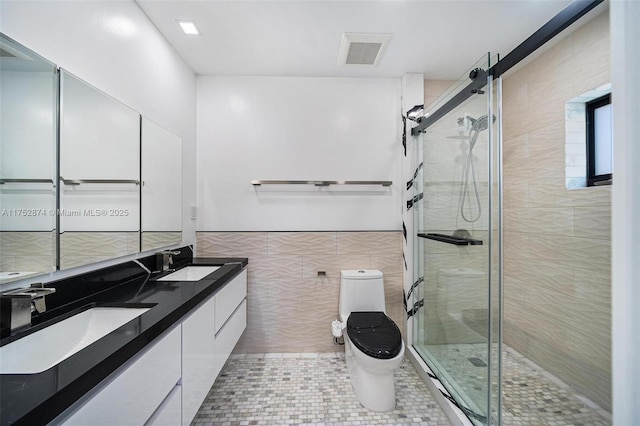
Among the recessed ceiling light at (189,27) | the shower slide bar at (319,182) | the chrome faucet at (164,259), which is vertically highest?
the recessed ceiling light at (189,27)

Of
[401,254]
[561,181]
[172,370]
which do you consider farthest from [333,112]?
[172,370]

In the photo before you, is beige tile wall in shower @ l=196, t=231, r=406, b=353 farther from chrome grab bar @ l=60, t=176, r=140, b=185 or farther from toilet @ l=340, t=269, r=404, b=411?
chrome grab bar @ l=60, t=176, r=140, b=185

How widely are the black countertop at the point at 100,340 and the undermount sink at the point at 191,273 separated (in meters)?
0.18

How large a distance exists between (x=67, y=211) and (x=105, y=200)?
0.75ft

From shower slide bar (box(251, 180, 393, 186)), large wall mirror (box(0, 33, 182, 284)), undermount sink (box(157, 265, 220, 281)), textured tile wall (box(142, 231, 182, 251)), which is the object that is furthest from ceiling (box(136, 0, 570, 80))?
undermount sink (box(157, 265, 220, 281))

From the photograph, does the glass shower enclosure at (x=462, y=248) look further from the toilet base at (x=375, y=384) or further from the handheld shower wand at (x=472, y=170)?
the toilet base at (x=375, y=384)

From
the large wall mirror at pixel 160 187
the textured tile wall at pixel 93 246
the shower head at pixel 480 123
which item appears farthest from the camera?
the large wall mirror at pixel 160 187

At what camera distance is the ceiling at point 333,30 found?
5.30 ft

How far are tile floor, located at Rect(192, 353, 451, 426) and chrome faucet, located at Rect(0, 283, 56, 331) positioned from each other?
3.84 feet

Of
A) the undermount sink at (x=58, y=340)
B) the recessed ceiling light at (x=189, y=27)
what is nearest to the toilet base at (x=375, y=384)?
the undermount sink at (x=58, y=340)

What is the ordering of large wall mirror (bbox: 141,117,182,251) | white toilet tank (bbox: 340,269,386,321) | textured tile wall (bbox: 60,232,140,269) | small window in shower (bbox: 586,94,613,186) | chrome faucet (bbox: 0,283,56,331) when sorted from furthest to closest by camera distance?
white toilet tank (bbox: 340,269,386,321) → large wall mirror (bbox: 141,117,182,251) → small window in shower (bbox: 586,94,613,186) → textured tile wall (bbox: 60,232,140,269) → chrome faucet (bbox: 0,283,56,331)

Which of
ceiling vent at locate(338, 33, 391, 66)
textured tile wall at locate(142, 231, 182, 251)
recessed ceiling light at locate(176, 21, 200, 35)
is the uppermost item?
recessed ceiling light at locate(176, 21, 200, 35)

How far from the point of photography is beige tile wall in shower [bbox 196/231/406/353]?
2.40 metres

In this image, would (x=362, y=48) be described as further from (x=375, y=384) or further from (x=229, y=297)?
(x=375, y=384)
